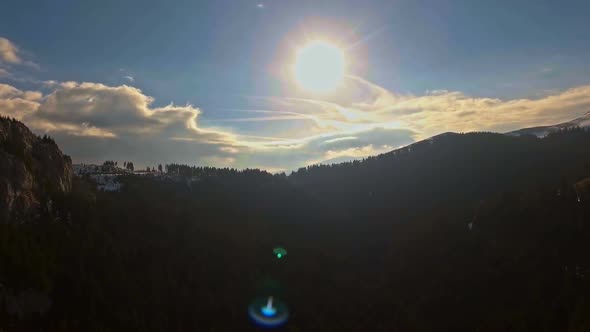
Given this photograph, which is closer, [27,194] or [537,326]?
[537,326]

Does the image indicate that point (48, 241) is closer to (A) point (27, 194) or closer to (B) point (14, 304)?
(A) point (27, 194)

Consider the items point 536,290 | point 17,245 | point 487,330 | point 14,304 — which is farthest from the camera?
point 536,290

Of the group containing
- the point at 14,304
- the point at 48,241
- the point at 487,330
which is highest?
the point at 48,241

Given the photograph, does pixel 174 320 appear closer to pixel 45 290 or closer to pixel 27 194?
pixel 45 290

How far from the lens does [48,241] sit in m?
191

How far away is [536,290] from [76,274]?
221 meters

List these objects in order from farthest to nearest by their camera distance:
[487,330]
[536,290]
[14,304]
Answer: [536,290], [487,330], [14,304]

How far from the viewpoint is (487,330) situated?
18288 centimetres

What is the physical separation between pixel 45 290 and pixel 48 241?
2791cm

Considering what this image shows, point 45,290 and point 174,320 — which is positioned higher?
point 45,290

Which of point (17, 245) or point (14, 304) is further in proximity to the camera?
point (17, 245)

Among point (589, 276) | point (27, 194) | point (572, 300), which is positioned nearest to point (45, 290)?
point (27, 194)

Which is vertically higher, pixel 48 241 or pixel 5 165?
pixel 5 165

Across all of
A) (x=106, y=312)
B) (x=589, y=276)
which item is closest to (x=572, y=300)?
(x=589, y=276)
